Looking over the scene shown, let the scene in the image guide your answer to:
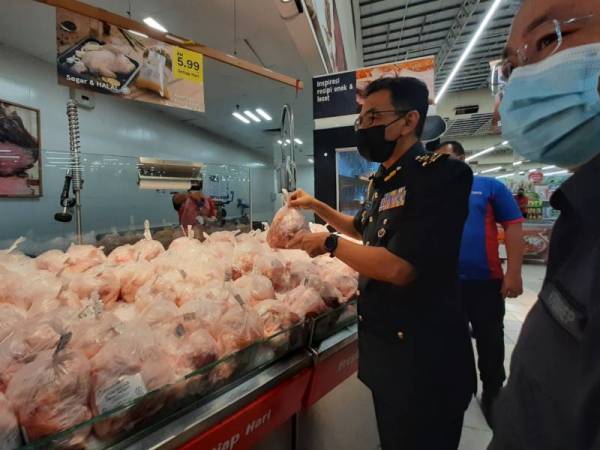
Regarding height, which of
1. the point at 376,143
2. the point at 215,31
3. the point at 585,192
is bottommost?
the point at 585,192

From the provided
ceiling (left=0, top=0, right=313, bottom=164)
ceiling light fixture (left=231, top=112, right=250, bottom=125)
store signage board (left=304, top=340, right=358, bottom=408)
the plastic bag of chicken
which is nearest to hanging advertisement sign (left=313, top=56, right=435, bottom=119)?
ceiling (left=0, top=0, right=313, bottom=164)

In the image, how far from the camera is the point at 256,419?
3.54ft

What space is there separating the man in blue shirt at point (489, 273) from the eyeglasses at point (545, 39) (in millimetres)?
1913

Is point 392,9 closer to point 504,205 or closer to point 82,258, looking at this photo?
point 504,205

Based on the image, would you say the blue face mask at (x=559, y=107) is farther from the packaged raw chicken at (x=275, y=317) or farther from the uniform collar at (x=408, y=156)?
the packaged raw chicken at (x=275, y=317)

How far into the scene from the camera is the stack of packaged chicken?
0.75 meters

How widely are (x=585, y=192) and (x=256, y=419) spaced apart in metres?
1.08

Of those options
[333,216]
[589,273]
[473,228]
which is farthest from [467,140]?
[589,273]

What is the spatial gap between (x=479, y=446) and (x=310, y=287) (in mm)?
1796

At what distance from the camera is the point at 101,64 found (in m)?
1.55

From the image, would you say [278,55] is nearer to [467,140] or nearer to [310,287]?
[310,287]

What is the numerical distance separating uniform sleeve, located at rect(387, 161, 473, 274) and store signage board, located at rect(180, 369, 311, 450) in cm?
64

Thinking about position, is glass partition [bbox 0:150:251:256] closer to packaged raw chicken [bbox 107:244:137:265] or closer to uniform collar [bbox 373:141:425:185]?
packaged raw chicken [bbox 107:244:137:265]

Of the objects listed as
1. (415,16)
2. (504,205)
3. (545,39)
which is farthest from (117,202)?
(415,16)
